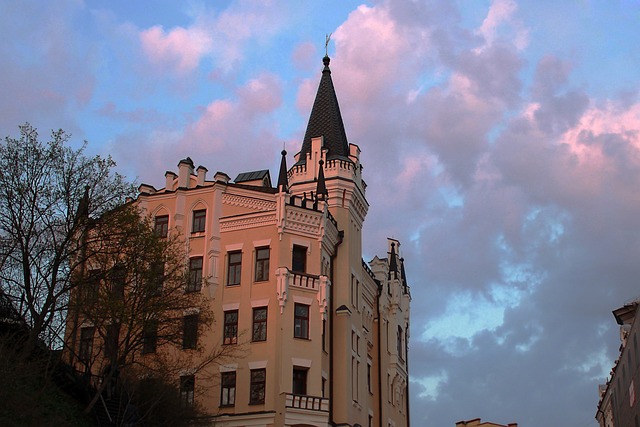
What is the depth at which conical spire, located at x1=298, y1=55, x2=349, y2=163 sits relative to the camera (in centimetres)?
5100

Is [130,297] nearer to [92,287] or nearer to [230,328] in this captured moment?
[92,287]

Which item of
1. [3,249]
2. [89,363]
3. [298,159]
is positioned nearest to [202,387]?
[89,363]

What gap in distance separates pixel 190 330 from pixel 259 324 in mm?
4622

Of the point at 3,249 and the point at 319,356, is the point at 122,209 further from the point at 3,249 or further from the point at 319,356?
the point at 319,356

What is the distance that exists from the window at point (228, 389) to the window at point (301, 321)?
3919mm

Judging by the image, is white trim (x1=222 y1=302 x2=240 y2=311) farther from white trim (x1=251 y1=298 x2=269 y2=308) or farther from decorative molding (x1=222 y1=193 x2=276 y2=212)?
decorative molding (x1=222 y1=193 x2=276 y2=212)

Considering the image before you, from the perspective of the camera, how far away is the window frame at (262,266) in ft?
→ 145

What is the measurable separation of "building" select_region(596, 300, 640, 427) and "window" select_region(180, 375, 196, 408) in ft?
90.1

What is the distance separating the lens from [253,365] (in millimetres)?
42562

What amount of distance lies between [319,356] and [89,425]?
13.0 metres

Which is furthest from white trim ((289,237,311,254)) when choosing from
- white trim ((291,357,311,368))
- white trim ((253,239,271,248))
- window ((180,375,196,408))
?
window ((180,375,196,408))

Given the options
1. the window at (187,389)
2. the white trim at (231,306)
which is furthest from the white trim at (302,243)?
the window at (187,389)

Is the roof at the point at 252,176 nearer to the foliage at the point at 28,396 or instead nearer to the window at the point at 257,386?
the window at the point at 257,386

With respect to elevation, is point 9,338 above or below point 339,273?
below
